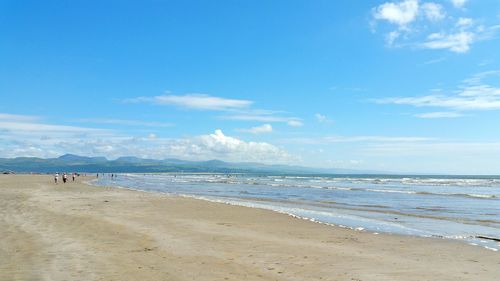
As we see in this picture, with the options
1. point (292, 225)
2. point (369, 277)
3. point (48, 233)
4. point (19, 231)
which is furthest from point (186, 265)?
point (292, 225)

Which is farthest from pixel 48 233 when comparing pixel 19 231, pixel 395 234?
pixel 395 234

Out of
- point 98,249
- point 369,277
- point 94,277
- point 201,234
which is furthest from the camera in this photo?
point 201,234

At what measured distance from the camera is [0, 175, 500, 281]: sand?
978cm

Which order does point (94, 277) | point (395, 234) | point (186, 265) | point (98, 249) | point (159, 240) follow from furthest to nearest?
point (395, 234), point (159, 240), point (98, 249), point (186, 265), point (94, 277)

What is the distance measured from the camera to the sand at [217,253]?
385 inches

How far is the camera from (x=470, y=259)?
12.3 metres

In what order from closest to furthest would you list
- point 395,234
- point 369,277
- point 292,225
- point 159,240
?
1. point 369,277
2. point 159,240
3. point 395,234
4. point 292,225

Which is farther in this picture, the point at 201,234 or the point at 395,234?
the point at 395,234

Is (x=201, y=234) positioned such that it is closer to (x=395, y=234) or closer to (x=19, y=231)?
(x=19, y=231)

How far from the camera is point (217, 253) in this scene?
484 inches

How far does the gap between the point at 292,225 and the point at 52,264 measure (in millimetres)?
12214

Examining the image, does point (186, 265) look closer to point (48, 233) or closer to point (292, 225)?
point (48, 233)

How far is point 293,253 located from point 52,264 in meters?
6.61

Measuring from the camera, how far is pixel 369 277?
9.80 metres
